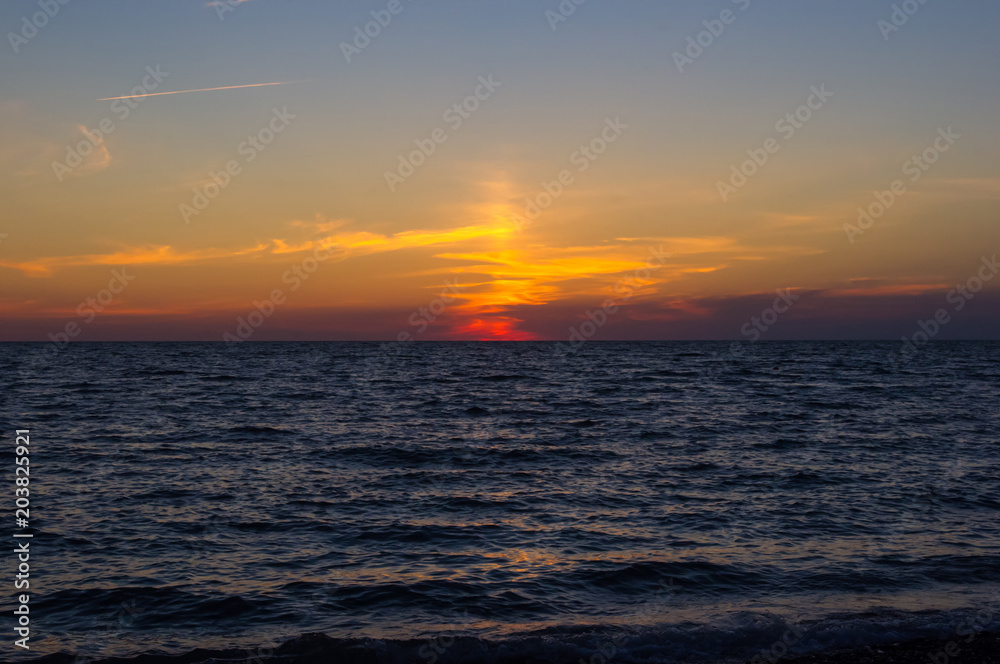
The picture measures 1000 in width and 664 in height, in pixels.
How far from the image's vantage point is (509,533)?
1616cm

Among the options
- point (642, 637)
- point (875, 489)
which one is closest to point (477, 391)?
point (875, 489)

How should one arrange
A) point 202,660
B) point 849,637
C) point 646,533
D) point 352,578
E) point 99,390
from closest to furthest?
1. point 202,660
2. point 849,637
3. point 352,578
4. point 646,533
5. point 99,390

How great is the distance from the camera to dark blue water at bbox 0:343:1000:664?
36.5 feet

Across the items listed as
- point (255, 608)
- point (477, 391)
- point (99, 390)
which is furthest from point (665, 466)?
point (99, 390)

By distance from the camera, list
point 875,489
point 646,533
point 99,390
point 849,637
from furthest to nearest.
Answer: point 99,390, point 875,489, point 646,533, point 849,637

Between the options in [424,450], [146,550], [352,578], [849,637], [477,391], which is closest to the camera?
[849,637]

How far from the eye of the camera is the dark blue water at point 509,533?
438 inches

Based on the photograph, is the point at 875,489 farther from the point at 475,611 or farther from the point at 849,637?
the point at 475,611

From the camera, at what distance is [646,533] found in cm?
1617

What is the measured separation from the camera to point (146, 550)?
14703 mm

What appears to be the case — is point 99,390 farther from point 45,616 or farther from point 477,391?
point 45,616

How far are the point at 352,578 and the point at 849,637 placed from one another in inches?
328

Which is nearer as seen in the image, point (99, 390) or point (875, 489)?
point (875, 489)

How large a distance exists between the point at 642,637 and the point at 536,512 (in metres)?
7.55
